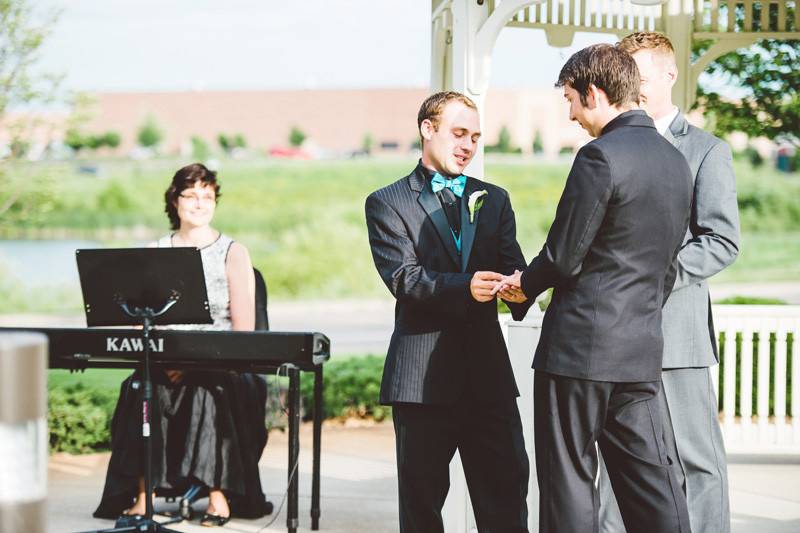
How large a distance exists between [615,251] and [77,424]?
5.24 m

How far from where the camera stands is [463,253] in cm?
391

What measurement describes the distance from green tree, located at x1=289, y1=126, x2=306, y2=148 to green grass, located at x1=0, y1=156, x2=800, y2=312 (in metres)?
2.85

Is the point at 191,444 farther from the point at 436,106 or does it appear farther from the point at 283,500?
the point at 436,106

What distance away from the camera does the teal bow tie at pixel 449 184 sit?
3939mm


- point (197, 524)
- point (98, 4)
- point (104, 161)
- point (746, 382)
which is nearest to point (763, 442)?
point (746, 382)

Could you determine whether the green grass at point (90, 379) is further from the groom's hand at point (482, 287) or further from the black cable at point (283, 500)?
the groom's hand at point (482, 287)

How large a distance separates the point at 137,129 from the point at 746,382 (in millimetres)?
25945

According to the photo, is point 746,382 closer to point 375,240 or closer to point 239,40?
point 375,240

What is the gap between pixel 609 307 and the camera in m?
3.47

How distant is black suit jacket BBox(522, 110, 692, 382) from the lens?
11.2 feet

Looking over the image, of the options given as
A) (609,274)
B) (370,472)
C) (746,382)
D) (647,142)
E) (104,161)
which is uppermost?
(104,161)

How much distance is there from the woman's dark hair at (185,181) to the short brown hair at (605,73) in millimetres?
2777

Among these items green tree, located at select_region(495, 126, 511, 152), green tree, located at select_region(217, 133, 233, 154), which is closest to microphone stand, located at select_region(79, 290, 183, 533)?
green tree, located at select_region(217, 133, 233, 154)

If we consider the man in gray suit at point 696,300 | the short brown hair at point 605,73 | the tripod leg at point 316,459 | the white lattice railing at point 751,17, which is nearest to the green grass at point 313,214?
the white lattice railing at point 751,17
